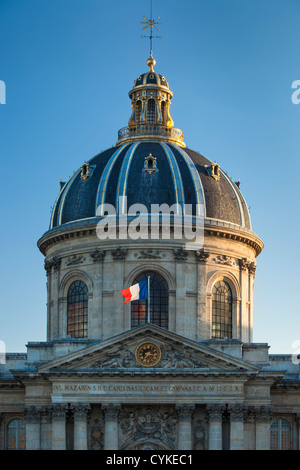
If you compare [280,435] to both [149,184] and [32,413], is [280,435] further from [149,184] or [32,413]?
[149,184]

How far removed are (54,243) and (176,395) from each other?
1753 centimetres

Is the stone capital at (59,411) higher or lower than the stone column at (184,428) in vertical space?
higher

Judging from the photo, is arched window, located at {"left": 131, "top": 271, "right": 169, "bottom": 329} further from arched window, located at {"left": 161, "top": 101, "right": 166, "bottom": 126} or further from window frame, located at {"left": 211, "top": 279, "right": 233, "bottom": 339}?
arched window, located at {"left": 161, "top": 101, "right": 166, "bottom": 126}

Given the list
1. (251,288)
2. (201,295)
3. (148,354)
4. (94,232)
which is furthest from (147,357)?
(251,288)

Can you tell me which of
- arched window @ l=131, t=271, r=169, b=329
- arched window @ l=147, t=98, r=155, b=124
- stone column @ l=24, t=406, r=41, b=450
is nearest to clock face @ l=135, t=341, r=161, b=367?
stone column @ l=24, t=406, r=41, b=450

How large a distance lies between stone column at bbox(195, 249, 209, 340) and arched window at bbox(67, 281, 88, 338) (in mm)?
7510

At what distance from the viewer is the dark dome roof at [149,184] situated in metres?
87.3

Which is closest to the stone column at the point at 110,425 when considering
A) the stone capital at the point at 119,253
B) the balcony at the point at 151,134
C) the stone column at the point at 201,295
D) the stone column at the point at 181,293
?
the stone column at the point at 181,293

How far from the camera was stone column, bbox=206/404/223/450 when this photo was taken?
76.6 meters

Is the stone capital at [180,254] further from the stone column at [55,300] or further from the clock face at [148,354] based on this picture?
the clock face at [148,354]

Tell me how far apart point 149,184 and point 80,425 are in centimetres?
1848
